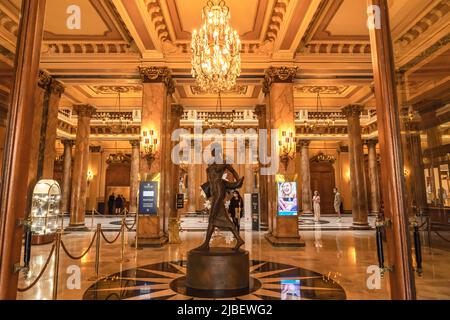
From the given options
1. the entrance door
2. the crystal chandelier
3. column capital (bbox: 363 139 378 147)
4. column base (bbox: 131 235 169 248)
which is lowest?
column base (bbox: 131 235 169 248)

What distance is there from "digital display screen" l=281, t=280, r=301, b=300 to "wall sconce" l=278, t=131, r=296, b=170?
411 centimetres

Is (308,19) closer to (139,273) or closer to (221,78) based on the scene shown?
(221,78)

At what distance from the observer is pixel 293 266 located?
5.22m

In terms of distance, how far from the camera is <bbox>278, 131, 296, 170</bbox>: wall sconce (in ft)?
25.7

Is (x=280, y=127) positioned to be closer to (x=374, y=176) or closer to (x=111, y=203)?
(x=374, y=176)

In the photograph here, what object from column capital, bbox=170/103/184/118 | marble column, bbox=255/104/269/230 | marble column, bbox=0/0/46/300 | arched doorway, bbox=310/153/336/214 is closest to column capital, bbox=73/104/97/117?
column capital, bbox=170/103/184/118

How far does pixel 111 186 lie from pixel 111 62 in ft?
48.0

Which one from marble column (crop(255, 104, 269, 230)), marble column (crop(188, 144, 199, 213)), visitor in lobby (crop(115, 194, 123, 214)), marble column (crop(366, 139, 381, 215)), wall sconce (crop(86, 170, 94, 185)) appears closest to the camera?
marble column (crop(255, 104, 269, 230))

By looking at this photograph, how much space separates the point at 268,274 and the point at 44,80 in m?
8.84

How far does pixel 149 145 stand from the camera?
25.6ft

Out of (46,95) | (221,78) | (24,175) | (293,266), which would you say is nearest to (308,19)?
(221,78)

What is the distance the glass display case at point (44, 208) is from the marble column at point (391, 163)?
25.6ft

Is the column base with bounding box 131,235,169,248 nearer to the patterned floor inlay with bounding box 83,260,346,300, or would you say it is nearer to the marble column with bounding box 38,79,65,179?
the patterned floor inlay with bounding box 83,260,346,300

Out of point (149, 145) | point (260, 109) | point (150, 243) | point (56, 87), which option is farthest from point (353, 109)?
point (56, 87)
